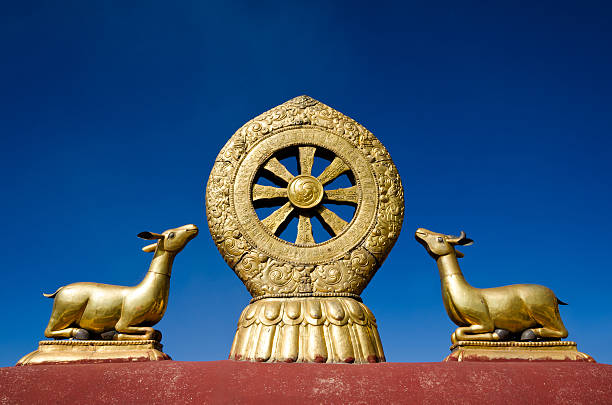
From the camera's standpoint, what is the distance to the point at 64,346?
18.0 feet

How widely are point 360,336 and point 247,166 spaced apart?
2646mm

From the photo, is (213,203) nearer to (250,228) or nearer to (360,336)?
(250,228)

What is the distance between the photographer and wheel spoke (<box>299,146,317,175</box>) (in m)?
6.65

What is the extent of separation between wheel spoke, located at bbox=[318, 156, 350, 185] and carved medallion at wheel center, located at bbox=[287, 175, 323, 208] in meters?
0.17

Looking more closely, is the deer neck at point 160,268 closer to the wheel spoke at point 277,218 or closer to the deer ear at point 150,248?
the deer ear at point 150,248

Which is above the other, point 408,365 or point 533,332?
point 533,332

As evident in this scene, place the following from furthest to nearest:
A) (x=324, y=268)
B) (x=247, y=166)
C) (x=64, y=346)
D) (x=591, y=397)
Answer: (x=247, y=166)
(x=324, y=268)
(x=64, y=346)
(x=591, y=397)

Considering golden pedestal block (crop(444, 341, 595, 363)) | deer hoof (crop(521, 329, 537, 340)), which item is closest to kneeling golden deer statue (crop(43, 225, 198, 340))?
golden pedestal block (crop(444, 341, 595, 363))

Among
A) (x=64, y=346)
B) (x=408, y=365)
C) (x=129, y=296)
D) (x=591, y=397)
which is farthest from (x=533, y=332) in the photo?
(x=64, y=346)

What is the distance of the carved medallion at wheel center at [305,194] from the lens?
6.49 m

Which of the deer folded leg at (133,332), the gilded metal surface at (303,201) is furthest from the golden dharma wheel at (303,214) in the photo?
the deer folded leg at (133,332)

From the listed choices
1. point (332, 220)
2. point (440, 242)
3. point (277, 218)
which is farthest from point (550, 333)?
point (277, 218)

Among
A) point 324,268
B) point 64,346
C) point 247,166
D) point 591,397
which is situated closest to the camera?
point 591,397

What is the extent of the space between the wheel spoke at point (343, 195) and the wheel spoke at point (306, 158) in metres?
0.41
